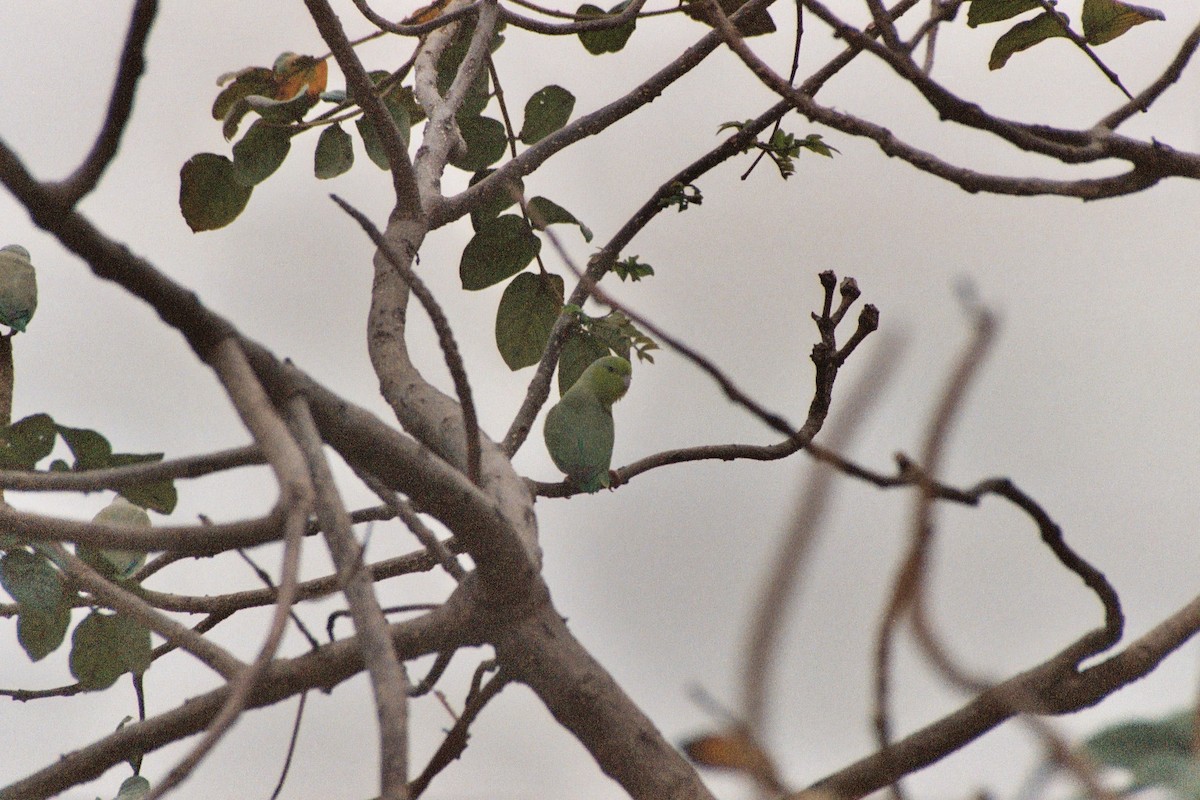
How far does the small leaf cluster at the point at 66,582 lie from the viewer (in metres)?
1.58

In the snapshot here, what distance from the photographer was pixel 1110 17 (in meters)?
1.53

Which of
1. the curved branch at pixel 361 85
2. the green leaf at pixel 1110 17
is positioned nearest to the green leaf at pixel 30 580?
the curved branch at pixel 361 85

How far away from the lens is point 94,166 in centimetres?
83

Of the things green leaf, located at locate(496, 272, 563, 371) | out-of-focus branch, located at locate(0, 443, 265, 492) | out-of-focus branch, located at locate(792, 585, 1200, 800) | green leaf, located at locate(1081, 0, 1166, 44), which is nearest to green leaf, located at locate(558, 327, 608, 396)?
green leaf, located at locate(496, 272, 563, 371)

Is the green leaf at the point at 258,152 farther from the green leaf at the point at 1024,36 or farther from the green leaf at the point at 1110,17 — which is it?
the green leaf at the point at 1110,17

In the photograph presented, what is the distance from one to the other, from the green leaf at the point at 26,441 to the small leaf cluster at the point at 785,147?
1.22m

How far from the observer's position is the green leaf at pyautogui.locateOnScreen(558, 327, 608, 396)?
79.5 inches

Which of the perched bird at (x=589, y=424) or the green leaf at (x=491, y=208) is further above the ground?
the green leaf at (x=491, y=208)

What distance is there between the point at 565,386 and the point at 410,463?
110cm

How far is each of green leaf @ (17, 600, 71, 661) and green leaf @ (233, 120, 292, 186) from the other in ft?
2.55

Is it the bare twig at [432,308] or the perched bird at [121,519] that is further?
the perched bird at [121,519]

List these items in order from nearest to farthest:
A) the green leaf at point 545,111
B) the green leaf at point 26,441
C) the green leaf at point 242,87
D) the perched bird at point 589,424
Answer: the green leaf at point 26,441
the green leaf at point 242,87
the green leaf at point 545,111
the perched bird at point 589,424

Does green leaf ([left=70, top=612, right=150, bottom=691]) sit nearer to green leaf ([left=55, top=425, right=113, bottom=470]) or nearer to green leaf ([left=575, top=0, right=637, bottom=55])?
green leaf ([left=55, top=425, right=113, bottom=470])

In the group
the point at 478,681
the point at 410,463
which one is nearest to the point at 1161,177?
the point at 410,463
